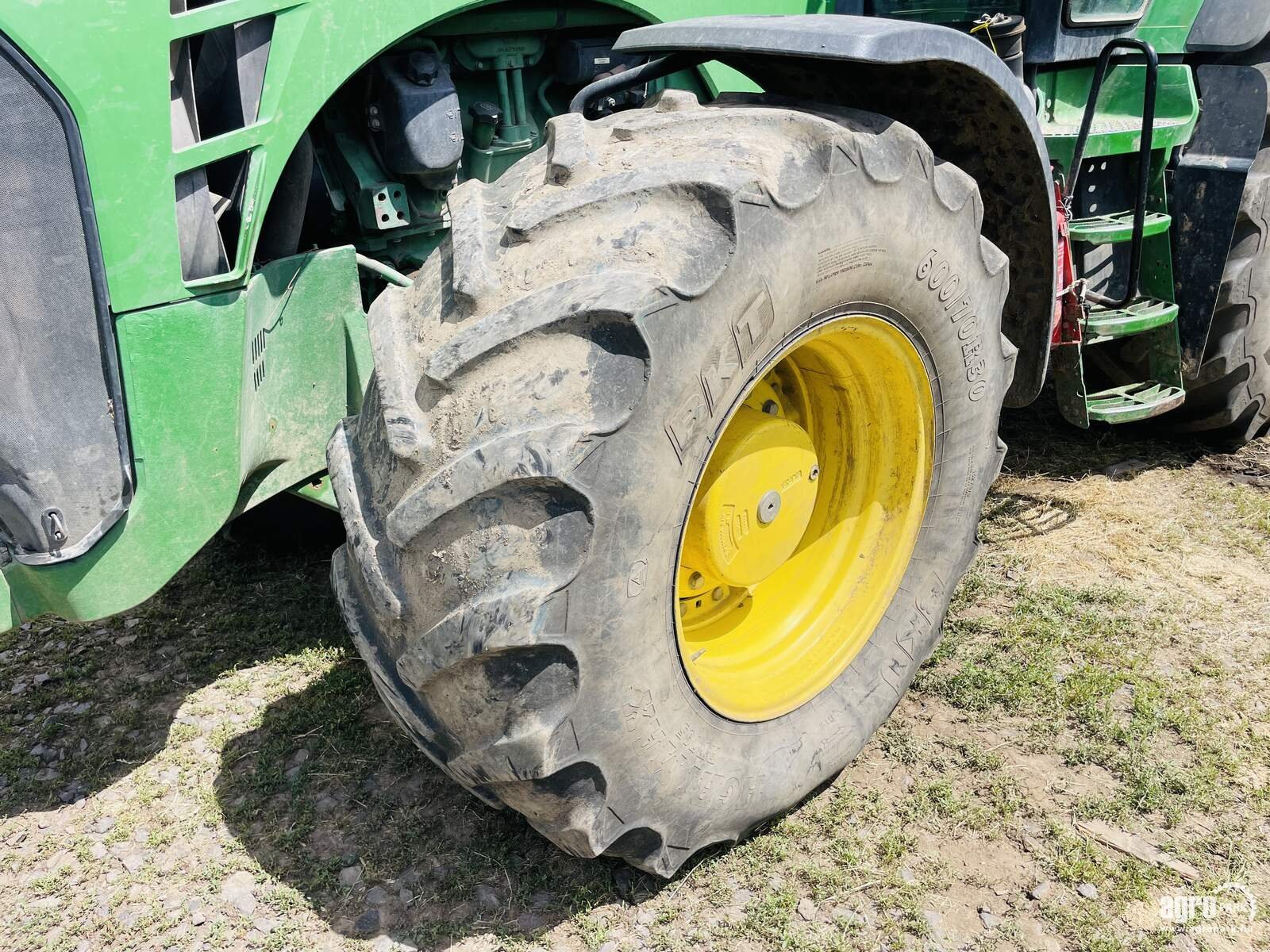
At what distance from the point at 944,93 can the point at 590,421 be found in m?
1.23

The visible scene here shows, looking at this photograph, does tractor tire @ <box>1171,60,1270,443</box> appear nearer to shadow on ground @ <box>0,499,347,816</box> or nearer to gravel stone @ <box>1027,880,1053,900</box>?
gravel stone @ <box>1027,880,1053,900</box>

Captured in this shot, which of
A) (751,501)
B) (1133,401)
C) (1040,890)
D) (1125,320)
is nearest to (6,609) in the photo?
(751,501)

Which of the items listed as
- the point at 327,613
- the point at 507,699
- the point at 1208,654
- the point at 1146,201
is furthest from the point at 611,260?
the point at 1146,201

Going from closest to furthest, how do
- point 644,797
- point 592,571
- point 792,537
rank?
point 592,571
point 644,797
point 792,537

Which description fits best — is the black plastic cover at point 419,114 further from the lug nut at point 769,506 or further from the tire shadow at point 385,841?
the tire shadow at point 385,841

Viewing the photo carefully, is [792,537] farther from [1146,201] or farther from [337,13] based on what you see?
[1146,201]

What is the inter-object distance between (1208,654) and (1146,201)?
1.34m

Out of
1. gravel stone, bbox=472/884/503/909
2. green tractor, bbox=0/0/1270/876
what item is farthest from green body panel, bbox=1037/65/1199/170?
gravel stone, bbox=472/884/503/909

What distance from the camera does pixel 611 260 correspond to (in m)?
1.71

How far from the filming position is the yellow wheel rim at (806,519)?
220cm

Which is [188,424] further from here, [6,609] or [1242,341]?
[1242,341]

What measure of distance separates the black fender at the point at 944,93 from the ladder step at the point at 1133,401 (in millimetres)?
392

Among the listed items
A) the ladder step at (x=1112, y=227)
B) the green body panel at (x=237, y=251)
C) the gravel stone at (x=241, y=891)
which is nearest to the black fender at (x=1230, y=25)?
the ladder step at (x=1112, y=227)

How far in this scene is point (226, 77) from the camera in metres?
1.91
